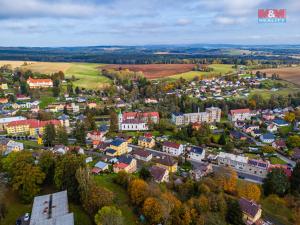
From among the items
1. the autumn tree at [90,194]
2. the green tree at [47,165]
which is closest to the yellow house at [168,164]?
the autumn tree at [90,194]

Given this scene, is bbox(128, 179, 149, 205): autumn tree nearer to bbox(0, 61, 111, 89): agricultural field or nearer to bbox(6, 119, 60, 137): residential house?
bbox(6, 119, 60, 137): residential house

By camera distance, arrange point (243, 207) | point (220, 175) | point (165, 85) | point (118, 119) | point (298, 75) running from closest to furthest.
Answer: point (243, 207), point (220, 175), point (118, 119), point (165, 85), point (298, 75)

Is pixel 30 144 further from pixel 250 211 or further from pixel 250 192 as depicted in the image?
pixel 250 211

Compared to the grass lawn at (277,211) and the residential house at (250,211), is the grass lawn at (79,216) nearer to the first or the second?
the residential house at (250,211)

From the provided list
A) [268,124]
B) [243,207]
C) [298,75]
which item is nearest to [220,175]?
[243,207]

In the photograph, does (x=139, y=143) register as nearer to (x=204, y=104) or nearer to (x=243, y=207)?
(x=243, y=207)

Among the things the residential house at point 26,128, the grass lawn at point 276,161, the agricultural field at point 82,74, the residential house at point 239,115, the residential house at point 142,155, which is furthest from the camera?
the agricultural field at point 82,74
